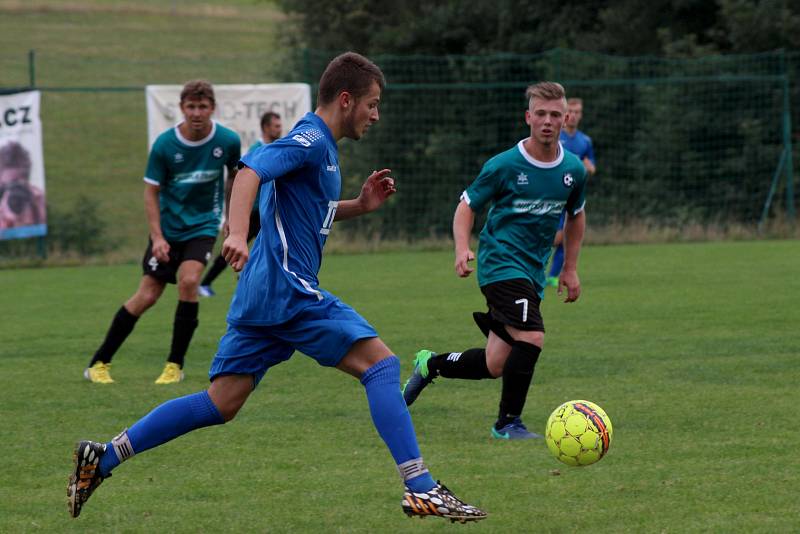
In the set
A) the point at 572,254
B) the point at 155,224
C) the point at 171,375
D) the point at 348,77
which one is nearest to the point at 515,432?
the point at 572,254

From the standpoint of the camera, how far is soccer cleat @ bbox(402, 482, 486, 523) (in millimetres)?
4621

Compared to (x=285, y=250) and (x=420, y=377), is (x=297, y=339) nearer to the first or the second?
(x=285, y=250)

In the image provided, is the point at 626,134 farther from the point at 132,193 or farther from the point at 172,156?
the point at 172,156

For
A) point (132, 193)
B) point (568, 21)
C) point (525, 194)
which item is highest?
point (525, 194)

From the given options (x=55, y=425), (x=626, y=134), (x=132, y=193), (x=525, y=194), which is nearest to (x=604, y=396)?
(x=525, y=194)

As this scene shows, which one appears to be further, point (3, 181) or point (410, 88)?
point (410, 88)

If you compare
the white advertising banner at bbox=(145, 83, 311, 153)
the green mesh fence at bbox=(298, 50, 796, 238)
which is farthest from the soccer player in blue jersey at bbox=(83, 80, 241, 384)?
the green mesh fence at bbox=(298, 50, 796, 238)

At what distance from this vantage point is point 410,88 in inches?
773

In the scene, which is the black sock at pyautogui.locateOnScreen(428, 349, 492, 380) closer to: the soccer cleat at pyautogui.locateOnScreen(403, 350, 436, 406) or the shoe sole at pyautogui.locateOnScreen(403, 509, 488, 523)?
the soccer cleat at pyautogui.locateOnScreen(403, 350, 436, 406)

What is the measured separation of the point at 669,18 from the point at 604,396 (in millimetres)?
17817

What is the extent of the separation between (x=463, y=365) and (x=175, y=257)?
2538 millimetres

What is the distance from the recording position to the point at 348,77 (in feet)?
16.1

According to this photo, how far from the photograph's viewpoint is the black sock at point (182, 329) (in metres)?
8.40

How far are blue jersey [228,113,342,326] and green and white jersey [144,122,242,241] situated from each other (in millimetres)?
3736
